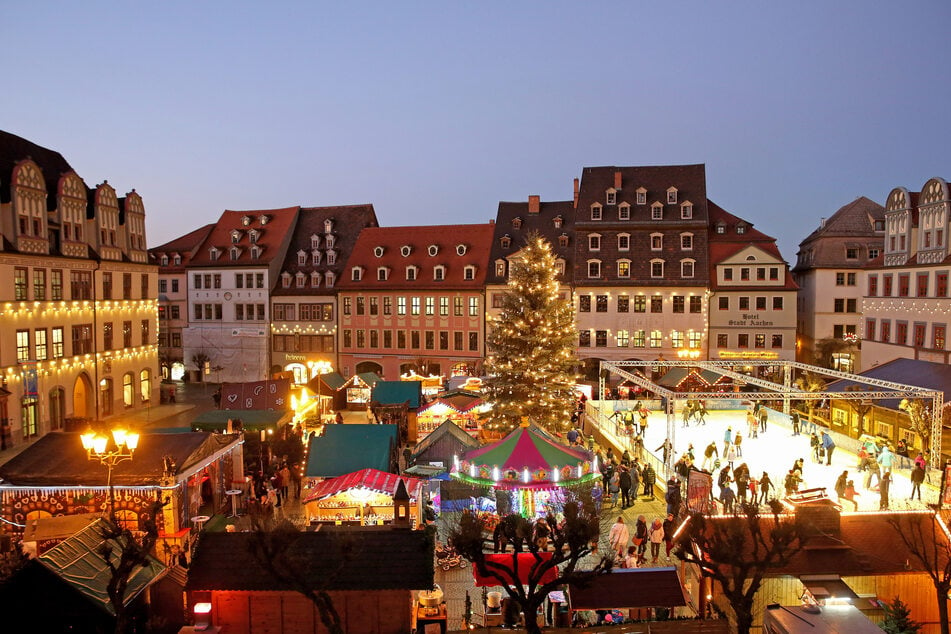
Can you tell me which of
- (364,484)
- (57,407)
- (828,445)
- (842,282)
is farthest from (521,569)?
(842,282)

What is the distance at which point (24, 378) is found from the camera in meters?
27.7

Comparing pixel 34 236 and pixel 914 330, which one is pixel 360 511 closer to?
pixel 34 236

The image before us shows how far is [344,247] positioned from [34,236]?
21212mm

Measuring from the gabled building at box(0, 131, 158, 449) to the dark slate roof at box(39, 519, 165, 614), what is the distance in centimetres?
1626

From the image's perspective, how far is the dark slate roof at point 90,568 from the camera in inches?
393

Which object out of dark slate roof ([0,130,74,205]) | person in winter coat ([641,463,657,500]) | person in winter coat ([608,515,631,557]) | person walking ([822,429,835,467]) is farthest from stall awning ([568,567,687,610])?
dark slate roof ([0,130,74,205])

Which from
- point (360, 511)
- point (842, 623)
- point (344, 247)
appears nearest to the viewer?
point (842, 623)

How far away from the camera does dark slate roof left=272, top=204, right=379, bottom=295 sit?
4634 cm

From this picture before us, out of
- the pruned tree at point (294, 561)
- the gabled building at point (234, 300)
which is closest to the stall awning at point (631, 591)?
the pruned tree at point (294, 561)

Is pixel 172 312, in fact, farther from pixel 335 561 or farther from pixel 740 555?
pixel 740 555

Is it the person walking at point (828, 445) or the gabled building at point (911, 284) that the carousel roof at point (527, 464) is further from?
the gabled building at point (911, 284)

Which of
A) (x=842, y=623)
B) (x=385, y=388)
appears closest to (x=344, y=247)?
(x=385, y=388)

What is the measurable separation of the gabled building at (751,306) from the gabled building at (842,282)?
4688 mm

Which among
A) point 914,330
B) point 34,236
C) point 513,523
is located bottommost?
point 513,523
